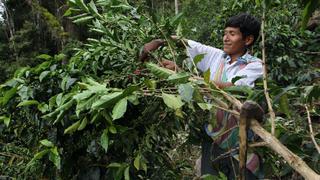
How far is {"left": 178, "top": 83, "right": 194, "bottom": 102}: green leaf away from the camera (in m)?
1.24

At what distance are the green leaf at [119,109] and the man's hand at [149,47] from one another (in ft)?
1.70

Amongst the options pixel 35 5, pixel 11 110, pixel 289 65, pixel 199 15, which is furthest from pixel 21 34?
pixel 11 110

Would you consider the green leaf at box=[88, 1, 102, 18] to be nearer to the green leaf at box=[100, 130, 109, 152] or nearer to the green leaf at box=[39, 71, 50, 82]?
the green leaf at box=[39, 71, 50, 82]

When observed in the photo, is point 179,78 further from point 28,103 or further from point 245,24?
point 245,24

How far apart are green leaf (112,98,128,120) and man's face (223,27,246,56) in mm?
969

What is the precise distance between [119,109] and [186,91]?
20 cm

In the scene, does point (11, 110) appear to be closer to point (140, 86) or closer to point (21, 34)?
point (140, 86)

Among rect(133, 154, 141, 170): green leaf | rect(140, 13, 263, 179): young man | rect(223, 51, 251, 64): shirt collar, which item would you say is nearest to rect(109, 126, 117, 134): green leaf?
rect(133, 154, 141, 170): green leaf

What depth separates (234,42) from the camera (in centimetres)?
216

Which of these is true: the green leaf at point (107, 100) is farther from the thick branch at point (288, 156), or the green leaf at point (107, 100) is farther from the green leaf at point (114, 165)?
the green leaf at point (114, 165)

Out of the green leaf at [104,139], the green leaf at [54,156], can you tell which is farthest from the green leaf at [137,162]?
the green leaf at [54,156]

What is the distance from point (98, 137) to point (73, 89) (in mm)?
251

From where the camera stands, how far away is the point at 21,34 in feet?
45.9

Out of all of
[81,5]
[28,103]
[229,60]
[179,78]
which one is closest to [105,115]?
[179,78]
